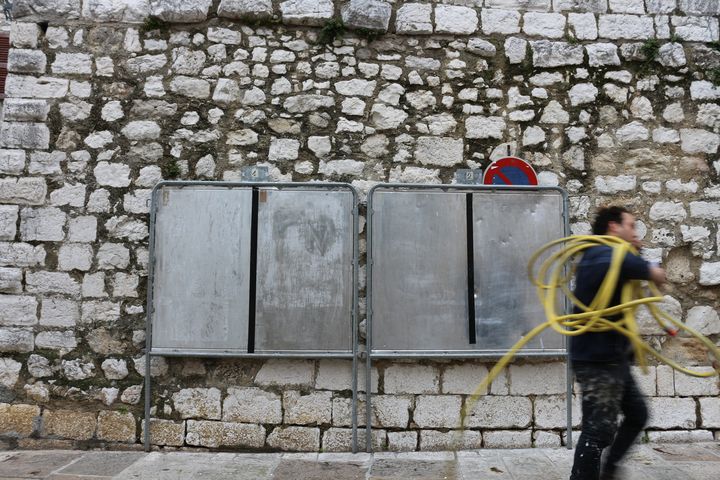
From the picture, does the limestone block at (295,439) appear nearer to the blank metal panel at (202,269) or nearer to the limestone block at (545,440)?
the blank metal panel at (202,269)

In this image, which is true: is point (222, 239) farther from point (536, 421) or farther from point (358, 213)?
point (536, 421)

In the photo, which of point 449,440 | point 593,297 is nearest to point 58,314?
point 449,440

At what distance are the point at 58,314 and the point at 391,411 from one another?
104 inches

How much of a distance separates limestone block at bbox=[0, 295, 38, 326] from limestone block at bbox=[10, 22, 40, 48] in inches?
78.8

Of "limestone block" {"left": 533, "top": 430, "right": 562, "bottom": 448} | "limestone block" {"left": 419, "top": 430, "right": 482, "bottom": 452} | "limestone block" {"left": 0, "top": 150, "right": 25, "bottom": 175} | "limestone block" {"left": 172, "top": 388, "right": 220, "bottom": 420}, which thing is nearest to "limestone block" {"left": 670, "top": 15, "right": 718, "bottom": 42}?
"limestone block" {"left": 533, "top": 430, "right": 562, "bottom": 448}

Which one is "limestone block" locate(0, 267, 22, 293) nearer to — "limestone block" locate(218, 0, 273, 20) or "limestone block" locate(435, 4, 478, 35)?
"limestone block" locate(218, 0, 273, 20)

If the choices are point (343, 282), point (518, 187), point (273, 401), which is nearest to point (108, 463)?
point (273, 401)

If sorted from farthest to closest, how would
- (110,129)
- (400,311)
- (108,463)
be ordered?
(110,129) < (400,311) < (108,463)

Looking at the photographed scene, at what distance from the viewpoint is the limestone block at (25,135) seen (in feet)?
14.1

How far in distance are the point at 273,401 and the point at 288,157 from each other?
6.13ft

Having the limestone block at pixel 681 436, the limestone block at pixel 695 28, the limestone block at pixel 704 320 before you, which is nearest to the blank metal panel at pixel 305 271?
the limestone block at pixel 681 436

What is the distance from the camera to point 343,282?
13.5 feet

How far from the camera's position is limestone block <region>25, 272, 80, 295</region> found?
4.21m

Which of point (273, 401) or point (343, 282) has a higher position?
point (343, 282)
